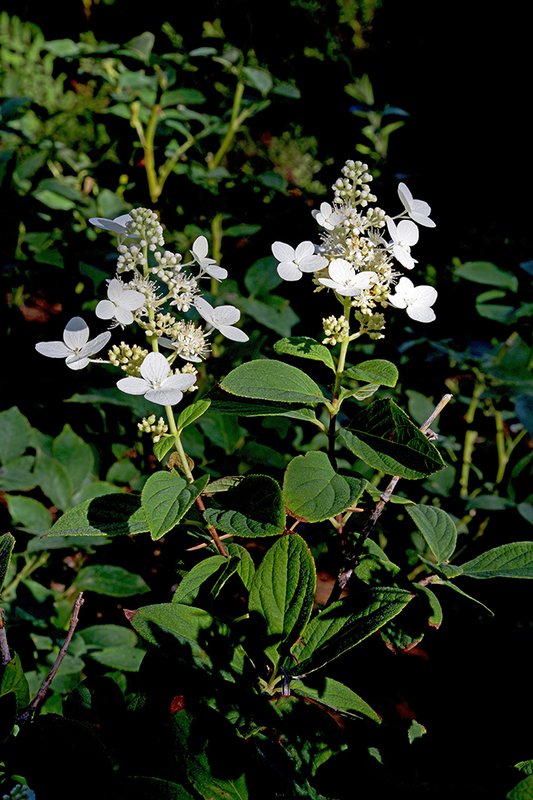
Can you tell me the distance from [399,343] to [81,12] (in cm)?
271

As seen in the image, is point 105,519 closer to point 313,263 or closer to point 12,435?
point 313,263

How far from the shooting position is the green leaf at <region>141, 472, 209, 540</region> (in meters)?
0.54

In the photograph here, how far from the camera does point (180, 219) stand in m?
1.62

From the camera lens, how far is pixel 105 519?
2.13ft

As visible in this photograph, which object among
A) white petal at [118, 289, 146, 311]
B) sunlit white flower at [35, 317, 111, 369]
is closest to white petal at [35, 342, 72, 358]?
sunlit white flower at [35, 317, 111, 369]

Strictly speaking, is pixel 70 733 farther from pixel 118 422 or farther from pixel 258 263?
pixel 258 263

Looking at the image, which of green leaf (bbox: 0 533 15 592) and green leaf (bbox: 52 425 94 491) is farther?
green leaf (bbox: 52 425 94 491)

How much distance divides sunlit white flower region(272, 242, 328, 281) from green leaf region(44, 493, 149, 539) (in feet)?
0.95

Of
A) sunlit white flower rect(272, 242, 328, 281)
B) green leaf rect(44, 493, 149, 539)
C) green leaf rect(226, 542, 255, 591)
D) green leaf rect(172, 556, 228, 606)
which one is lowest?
green leaf rect(226, 542, 255, 591)

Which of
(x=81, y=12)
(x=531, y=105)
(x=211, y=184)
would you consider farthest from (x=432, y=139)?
(x=81, y=12)

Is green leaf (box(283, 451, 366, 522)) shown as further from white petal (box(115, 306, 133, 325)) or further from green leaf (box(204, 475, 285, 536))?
white petal (box(115, 306, 133, 325))

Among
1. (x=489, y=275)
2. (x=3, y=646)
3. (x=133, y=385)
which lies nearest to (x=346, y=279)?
(x=133, y=385)

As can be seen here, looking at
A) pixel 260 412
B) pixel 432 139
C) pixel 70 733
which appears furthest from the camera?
pixel 432 139

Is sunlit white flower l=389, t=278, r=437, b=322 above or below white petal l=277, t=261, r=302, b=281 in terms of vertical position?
below
